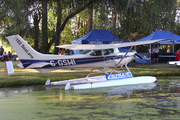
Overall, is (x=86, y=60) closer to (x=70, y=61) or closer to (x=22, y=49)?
(x=70, y=61)

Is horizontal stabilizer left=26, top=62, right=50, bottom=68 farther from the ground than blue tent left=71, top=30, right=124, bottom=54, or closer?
closer

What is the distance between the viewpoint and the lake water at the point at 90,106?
531 centimetres

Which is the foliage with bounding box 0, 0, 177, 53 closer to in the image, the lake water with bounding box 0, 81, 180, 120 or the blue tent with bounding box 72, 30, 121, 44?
the blue tent with bounding box 72, 30, 121, 44

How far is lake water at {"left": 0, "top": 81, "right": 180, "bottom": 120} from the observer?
5.31 meters

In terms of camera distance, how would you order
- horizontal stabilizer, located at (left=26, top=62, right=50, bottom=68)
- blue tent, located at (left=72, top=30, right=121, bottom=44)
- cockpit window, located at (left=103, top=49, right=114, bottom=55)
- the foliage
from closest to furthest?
horizontal stabilizer, located at (left=26, top=62, right=50, bottom=68)
cockpit window, located at (left=103, top=49, right=114, bottom=55)
the foliage
blue tent, located at (left=72, top=30, right=121, bottom=44)

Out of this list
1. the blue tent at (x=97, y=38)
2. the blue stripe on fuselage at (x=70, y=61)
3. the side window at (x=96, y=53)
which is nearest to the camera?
the blue stripe on fuselage at (x=70, y=61)

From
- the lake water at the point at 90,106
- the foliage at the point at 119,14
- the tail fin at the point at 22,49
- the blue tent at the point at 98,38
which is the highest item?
the foliage at the point at 119,14

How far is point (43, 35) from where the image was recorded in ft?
49.0

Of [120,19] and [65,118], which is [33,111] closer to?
[65,118]

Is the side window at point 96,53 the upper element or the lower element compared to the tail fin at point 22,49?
lower

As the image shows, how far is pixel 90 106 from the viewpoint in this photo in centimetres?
622

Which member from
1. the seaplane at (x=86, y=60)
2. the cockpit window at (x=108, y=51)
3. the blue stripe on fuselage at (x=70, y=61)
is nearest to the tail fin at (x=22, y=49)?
the seaplane at (x=86, y=60)

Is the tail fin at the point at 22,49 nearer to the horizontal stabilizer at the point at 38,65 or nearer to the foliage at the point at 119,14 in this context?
the horizontal stabilizer at the point at 38,65

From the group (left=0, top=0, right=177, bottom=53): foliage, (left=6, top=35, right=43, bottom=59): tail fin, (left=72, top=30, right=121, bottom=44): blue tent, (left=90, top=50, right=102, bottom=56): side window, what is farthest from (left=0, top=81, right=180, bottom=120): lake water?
(left=72, top=30, right=121, bottom=44): blue tent
